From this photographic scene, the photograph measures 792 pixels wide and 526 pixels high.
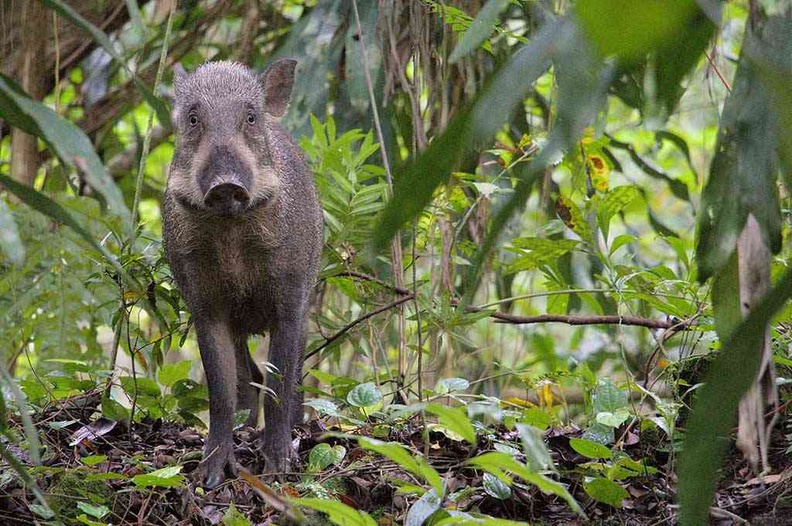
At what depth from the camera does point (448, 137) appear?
1621mm

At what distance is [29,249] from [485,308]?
2513 millimetres

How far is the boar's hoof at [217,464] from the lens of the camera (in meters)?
3.86

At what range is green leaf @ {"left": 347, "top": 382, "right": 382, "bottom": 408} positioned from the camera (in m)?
3.85

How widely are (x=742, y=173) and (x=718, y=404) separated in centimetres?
66

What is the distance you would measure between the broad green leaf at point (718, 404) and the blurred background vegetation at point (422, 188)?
367 millimetres

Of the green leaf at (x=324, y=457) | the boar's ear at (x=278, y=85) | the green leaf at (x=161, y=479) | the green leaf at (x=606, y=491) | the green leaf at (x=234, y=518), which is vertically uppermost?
the boar's ear at (x=278, y=85)

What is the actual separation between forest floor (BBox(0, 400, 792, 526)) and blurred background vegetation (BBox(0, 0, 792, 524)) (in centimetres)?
25

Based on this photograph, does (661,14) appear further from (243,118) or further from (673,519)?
(243,118)

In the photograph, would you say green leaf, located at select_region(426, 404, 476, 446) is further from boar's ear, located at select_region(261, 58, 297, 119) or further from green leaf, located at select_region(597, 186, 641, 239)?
boar's ear, located at select_region(261, 58, 297, 119)

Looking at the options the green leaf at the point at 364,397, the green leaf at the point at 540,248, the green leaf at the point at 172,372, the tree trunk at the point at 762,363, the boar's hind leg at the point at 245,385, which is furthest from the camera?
the boar's hind leg at the point at 245,385

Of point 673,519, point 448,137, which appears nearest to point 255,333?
point 673,519

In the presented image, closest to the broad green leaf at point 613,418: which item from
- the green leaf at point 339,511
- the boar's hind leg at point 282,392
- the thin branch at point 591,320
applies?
the thin branch at point 591,320

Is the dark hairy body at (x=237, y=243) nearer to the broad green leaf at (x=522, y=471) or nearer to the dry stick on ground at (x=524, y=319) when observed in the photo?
the dry stick on ground at (x=524, y=319)

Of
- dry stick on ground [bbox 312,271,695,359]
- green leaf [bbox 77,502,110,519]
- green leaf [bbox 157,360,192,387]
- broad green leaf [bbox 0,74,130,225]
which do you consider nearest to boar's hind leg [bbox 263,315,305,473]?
dry stick on ground [bbox 312,271,695,359]
